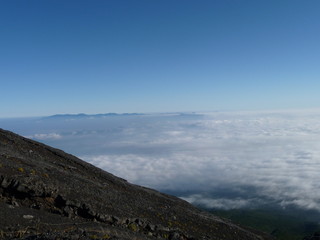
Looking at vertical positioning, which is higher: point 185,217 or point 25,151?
point 25,151

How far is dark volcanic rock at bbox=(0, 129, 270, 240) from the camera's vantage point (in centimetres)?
1976

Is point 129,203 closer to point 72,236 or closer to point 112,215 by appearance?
point 112,215

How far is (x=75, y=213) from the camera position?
2522 cm

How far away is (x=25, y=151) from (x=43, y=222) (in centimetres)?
2472

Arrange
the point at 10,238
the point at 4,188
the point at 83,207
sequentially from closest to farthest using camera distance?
the point at 10,238, the point at 4,188, the point at 83,207

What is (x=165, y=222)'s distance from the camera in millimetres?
32281

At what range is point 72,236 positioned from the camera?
17.2 m

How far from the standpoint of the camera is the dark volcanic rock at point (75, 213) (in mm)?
19759

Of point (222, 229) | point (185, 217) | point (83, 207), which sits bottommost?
point (222, 229)

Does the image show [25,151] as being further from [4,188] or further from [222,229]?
[222,229]

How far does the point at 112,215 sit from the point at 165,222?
318 inches

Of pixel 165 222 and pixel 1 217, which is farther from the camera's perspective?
pixel 165 222

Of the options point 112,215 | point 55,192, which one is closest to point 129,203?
point 112,215

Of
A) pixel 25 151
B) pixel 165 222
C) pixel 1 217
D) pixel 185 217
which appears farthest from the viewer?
pixel 25 151
